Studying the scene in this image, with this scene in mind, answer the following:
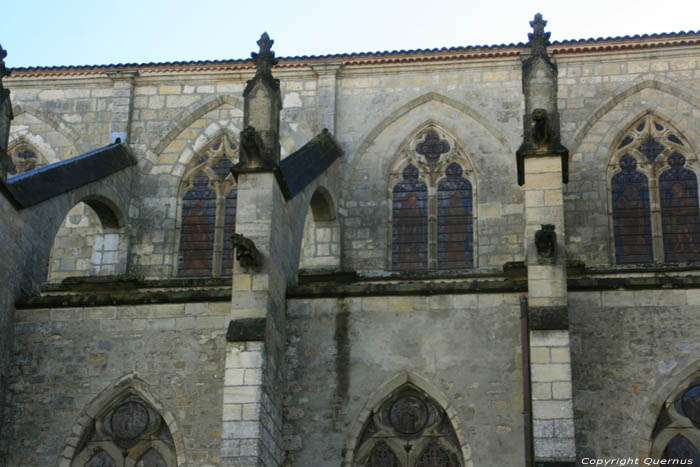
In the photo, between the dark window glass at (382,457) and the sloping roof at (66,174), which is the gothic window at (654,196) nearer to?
the dark window glass at (382,457)

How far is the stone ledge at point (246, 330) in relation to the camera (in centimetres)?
1389

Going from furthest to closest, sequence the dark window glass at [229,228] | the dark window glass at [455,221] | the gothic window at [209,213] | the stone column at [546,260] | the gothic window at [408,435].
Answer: the gothic window at [209,213] < the dark window glass at [229,228] < the dark window glass at [455,221] < the gothic window at [408,435] < the stone column at [546,260]

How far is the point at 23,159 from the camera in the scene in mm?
20500

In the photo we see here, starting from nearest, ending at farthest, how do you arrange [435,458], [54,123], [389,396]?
1. [435,458]
2. [389,396]
3. [54,123]

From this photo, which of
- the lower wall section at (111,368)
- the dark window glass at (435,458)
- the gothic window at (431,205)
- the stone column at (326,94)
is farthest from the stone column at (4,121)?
the dark window glass at (435,458)

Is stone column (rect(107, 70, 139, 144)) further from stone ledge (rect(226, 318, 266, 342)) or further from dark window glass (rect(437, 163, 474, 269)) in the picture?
stone ledge (rect(226, 318, 266, 342))

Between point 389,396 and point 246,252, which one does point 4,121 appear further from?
point 389,396

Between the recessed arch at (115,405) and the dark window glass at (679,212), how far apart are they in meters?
8.24

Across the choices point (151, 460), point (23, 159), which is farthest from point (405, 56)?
point (151, 460)

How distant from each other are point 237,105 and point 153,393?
7.01m

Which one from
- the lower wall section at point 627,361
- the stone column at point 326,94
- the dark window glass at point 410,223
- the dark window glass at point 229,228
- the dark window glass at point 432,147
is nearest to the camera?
the lower wall section at point 627,361

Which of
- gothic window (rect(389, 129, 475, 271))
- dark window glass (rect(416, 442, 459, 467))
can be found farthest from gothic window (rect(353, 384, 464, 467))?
A: gothic window (rect(389, 129, 475, 271))

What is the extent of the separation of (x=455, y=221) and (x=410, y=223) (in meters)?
0.73

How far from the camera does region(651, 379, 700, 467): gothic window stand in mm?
13844
